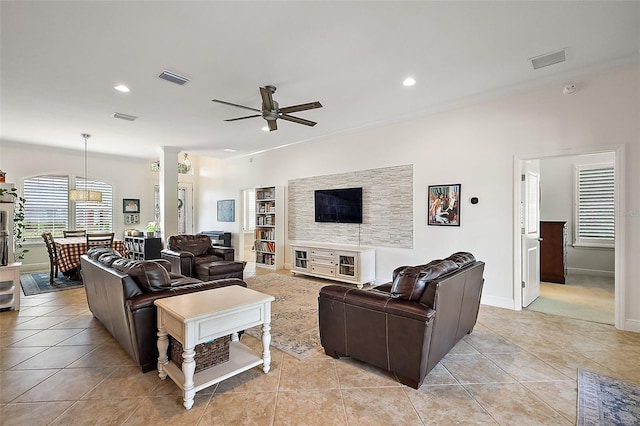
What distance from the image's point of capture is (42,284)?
5285 mm

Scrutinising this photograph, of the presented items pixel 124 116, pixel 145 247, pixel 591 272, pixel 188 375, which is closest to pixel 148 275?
pixel 188 375

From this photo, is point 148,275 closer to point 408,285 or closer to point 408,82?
point 408,285

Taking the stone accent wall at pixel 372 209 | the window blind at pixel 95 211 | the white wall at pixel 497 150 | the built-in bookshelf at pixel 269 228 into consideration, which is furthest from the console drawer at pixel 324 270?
the window blind at pixel 95 211

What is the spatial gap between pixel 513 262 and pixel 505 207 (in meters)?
0.72

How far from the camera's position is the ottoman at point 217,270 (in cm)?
463

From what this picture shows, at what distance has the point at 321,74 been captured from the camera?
3336 mm

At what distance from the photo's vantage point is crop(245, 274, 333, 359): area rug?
2.89 m

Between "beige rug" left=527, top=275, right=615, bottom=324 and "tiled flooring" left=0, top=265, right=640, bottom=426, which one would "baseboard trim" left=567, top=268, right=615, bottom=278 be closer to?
"beige rug" left=527, top=275, right=615, bottom=324

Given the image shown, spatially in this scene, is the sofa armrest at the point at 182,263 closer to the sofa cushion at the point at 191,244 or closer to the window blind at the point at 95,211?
the sofa cushion at the point at 191,244

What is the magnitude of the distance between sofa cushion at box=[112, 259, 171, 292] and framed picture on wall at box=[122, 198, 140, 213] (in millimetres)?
6510

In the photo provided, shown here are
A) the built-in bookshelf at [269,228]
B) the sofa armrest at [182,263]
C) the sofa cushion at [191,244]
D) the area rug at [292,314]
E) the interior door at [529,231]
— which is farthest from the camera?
the built-in bookshelf at [269,228]

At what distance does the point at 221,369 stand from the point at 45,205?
728 cm

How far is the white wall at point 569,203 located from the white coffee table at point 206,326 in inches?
251

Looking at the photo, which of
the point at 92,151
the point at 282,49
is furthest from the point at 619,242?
the point at 92,151
